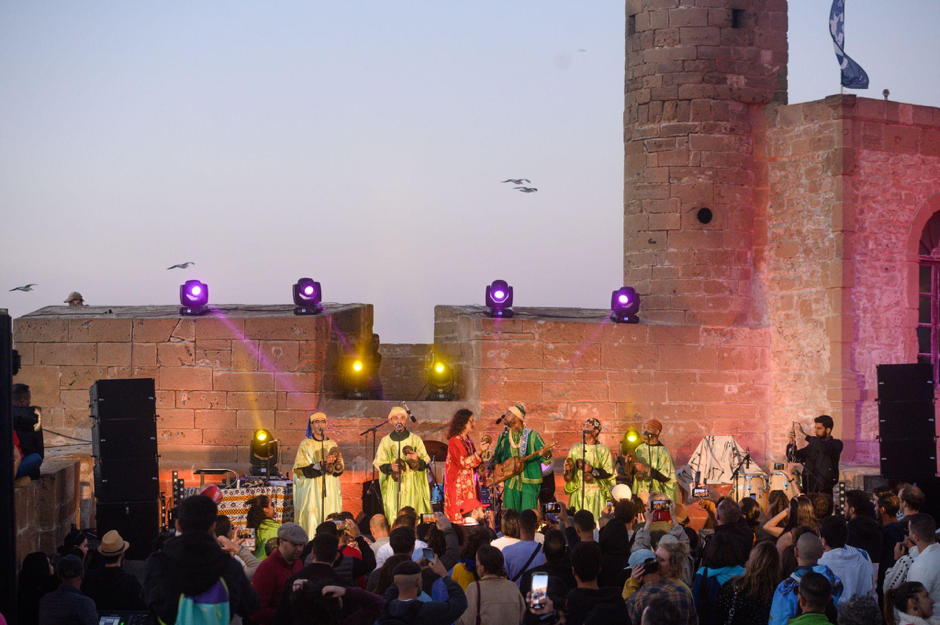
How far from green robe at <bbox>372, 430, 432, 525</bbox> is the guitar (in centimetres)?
74

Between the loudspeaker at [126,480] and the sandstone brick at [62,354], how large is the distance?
11.2ft

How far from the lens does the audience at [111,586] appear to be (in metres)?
5.81

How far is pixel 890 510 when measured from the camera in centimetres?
758

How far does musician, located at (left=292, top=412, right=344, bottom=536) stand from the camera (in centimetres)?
1093

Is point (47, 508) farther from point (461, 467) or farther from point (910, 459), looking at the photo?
point (910, 459)

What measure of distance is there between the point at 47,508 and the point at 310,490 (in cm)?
315

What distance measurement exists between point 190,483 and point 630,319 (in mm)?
5503

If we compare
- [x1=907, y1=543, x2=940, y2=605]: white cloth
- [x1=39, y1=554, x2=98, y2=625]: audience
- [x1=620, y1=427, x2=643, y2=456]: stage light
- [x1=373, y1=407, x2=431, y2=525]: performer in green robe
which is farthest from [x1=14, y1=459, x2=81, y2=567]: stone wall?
[x1=620, y1=427, x2=643, y2=456]: stage light

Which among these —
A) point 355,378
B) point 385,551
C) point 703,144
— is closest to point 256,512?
point 385,551

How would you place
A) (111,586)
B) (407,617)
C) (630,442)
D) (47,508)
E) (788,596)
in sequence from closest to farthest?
(407,617), (788,596), (111,586), (47,508), (630,442)

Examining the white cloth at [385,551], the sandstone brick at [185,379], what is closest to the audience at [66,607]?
the white cloth at [385,551]

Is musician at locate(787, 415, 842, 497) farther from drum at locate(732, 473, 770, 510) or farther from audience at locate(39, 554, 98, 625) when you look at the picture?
audience at locate(39, 554, 98, 625)

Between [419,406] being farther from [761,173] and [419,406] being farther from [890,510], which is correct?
[890,510]

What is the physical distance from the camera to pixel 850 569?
18.9 feet
